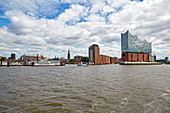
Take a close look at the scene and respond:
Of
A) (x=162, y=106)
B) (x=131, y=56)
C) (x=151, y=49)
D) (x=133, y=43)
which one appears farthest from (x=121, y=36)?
(x=162, y=106)

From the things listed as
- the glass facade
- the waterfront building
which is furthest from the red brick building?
the glass facade

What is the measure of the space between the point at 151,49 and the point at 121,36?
5325cm

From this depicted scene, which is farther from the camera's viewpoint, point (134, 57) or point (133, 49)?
point (133, 49)

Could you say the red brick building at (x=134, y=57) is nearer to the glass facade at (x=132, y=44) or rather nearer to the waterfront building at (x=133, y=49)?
the waterfront building at (x=133, y=49)

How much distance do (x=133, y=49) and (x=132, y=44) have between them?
21.5ft

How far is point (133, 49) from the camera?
522 feet

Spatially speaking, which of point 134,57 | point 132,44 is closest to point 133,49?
point 132,44

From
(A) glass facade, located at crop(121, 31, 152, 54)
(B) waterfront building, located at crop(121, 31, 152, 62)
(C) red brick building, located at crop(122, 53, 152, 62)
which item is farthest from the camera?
(A) glass facade, located at crop(121, 31, 152, 54)

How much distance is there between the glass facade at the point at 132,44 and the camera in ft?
513

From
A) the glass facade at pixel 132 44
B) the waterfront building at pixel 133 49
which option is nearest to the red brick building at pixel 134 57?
the waterfront building at pixel 133 49

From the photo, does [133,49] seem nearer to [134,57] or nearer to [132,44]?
[132,44]

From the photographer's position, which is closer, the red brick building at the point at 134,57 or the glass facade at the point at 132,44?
the red brick building at the point at 134,57

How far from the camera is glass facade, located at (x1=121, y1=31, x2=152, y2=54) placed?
15638 cm

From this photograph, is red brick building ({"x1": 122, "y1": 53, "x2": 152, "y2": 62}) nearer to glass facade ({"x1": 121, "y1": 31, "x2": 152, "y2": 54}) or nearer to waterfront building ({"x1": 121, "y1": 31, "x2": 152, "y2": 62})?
waterfront building ({"x1": 121, "y1": 31, "x2": 152, "y2": 62})
